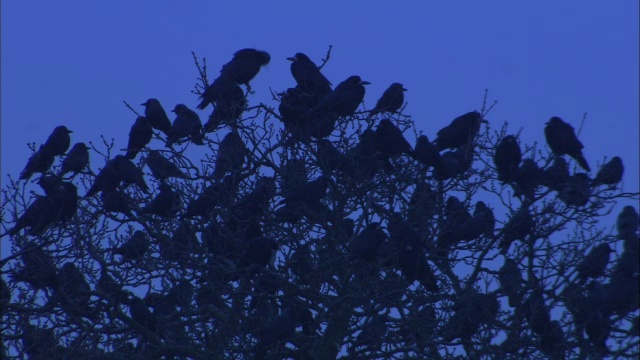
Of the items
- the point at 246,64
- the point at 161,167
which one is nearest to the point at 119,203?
the point at 161,167

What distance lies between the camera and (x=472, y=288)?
10984 mm

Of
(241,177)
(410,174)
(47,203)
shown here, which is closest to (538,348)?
(410,174)

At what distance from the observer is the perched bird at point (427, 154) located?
11.2 meters

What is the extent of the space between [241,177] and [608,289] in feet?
12.6

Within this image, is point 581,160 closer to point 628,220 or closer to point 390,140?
point 628,220

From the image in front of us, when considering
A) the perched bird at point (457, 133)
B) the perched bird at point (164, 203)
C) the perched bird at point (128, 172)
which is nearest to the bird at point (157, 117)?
the perched bird at point (128, 172)

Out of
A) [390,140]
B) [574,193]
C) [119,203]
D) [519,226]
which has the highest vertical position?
[390,140]

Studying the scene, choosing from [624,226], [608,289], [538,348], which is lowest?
[538,348]

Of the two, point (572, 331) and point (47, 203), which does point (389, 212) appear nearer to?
point (572, 331)

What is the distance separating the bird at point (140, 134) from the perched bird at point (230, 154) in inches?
94.1

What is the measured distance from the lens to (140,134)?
1362 centimetres

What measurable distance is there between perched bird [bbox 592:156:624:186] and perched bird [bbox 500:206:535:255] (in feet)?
2.76

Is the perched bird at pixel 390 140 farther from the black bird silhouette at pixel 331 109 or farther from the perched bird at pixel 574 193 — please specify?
the perched bird at pixel 574 193

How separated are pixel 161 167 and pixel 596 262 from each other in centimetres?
467
